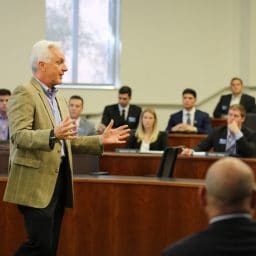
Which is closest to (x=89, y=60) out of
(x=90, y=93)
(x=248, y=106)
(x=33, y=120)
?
(x=90, y=93)

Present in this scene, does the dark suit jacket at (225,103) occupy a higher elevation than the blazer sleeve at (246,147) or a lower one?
higher

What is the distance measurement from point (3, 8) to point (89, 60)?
1.63 meters

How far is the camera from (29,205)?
3020mm

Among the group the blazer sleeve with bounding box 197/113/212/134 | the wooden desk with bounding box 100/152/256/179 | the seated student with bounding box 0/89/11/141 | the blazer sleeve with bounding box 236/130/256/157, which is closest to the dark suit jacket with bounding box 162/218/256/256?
the wooden desk with bounding box 100/152/256/179

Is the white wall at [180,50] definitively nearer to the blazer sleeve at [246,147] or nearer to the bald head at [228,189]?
the blazer sleeve at [246,147]

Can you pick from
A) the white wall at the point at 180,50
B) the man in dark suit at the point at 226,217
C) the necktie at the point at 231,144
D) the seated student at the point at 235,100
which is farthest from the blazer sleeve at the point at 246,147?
the man in dark suit at the point at 226,217

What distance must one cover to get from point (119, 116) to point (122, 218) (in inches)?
194

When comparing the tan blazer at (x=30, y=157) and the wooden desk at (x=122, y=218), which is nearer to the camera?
the tan blazer at (x=30, y=157)

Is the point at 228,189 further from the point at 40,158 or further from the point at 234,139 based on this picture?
the point at 234,139

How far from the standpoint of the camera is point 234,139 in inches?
247

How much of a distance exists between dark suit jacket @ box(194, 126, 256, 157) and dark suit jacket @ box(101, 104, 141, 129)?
7.88ft

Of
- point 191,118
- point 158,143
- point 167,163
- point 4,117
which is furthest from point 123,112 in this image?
point 167,163

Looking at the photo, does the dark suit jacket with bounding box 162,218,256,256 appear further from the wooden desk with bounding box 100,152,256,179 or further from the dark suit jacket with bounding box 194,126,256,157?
the dark suit jacket with bounding box 194,126,256,157

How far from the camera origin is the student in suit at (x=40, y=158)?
9.86 feet
